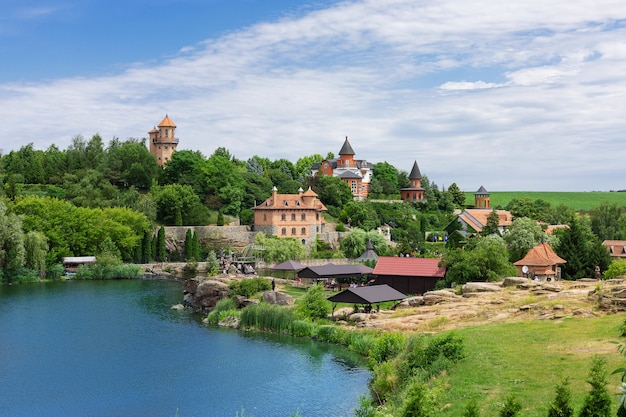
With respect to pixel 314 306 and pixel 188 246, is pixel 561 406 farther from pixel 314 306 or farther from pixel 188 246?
pixel 188 246

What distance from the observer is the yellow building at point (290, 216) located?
236ft

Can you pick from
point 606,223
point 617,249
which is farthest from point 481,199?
point 617,249

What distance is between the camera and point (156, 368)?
2986 cm

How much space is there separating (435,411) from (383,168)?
8664 cm

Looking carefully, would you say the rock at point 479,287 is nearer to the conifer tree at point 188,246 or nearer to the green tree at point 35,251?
Result: the conifer tree at point 188,246

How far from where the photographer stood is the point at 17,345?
111ft

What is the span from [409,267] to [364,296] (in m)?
9.52

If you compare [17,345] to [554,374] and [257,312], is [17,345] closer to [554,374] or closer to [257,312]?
[257,312]

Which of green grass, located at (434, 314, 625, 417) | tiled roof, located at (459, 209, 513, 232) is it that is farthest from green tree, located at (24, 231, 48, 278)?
tiled roof, located at (459, 209, 513, 232)

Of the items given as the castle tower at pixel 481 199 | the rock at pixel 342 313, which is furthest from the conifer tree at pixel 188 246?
the castle tower at pixel 481 199

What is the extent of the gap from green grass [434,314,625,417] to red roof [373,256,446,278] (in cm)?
1511

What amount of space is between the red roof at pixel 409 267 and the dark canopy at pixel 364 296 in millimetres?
6686

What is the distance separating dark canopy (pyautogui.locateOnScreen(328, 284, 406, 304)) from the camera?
1404 inches

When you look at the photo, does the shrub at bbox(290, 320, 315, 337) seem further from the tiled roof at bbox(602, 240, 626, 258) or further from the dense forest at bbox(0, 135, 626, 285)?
the tiled roof at bbox(602, 240, 626, 258)
